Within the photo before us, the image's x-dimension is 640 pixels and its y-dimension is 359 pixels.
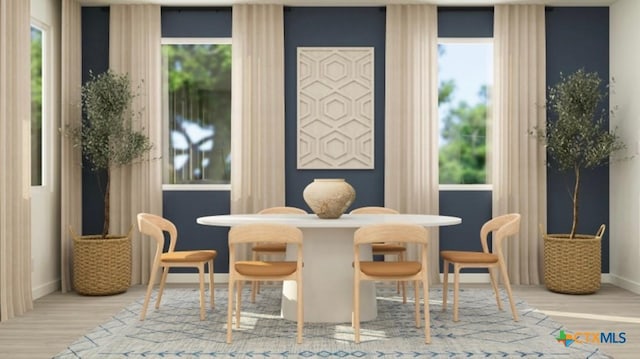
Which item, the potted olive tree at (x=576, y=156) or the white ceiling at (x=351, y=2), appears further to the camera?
the white ceiling at (x=351, y=2)

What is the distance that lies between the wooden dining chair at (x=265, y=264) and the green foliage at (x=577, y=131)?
3.41 m

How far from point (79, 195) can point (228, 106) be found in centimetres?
183

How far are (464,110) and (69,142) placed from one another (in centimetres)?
420

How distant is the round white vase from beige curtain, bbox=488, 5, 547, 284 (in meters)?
2.59

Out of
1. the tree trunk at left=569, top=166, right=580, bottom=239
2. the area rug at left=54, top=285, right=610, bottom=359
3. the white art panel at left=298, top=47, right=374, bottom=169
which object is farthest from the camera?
the white art panel at left=298, top=47, right=374, bottom=169

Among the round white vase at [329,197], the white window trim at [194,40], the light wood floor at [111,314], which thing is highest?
the white window trim at [194,40]

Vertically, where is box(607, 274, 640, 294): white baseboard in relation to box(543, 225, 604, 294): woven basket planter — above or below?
below

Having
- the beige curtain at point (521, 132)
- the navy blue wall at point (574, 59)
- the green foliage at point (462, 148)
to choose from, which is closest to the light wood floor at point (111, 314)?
the beige curtain at point (521, 132)

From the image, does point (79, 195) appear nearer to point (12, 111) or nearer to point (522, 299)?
point (12, 111)

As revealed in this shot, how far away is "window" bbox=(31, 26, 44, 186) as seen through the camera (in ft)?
20.1

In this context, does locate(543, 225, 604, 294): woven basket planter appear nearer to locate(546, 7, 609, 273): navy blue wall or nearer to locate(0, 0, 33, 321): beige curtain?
locate(546, 7, 609, 273): navy blue wall

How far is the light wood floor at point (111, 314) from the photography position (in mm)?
4325

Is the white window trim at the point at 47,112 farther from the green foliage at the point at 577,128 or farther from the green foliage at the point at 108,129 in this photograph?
the green foliage at the point at 577,128

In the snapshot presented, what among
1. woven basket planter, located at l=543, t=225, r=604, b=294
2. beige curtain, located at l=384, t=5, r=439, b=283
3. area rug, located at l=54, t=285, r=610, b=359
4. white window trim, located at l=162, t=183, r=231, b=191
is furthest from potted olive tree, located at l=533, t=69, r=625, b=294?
white window trim, located at l=162, t=183, r=231, b=191
